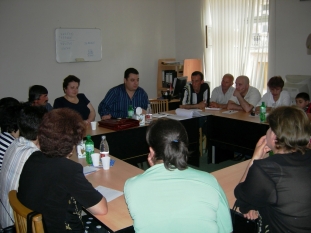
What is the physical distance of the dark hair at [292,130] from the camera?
4.92 ft

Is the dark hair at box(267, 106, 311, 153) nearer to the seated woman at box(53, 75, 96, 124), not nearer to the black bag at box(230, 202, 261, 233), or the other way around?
the black bag at box(230, 202, 261, 233)

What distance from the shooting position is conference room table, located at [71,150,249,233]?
5.62ft

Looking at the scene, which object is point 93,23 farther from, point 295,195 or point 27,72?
point 295,195

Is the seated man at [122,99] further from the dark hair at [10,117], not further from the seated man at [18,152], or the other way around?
the seated man at [18,152]

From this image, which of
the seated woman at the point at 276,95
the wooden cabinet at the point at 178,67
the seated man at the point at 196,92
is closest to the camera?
the seated woman at the point at 276,95

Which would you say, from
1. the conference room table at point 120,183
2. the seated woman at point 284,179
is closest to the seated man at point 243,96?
the conference room table at point 120,183

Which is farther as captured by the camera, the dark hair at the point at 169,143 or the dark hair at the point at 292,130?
the dark hair at the point at 292,130

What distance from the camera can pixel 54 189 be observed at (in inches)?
61.7

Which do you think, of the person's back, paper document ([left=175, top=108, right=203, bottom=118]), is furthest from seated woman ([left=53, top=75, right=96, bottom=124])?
the person's back

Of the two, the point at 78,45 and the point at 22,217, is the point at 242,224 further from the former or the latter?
the point at 78,45

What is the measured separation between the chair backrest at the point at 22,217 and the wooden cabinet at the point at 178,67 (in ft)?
17.3

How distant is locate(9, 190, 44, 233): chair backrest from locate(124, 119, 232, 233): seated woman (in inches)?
15.8

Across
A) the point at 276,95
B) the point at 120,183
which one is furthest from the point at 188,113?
the point at 120,183

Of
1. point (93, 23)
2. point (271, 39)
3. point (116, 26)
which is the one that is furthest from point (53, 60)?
point (271, 39)
